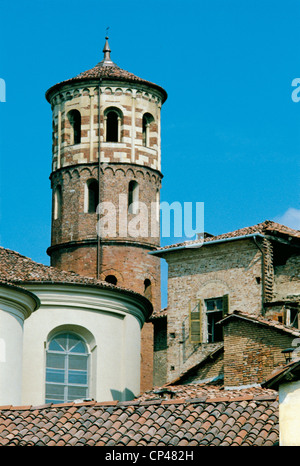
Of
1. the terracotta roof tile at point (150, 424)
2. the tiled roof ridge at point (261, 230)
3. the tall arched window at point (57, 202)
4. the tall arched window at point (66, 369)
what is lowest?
the terracotta roof tile at point (150, 424)

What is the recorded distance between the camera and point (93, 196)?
47.8 metres

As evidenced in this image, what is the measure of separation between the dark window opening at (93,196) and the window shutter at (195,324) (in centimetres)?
1101

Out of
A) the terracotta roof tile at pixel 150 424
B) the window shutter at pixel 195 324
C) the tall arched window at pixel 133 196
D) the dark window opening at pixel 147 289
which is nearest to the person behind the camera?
the terracotta roof tile at pixel 150 424

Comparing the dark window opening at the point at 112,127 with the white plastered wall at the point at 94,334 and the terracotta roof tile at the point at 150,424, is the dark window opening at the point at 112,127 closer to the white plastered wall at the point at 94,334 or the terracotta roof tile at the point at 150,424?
the white plastered wall at the point at 94,334

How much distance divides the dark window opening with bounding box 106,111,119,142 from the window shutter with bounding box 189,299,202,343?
13.0 m

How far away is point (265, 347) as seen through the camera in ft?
102

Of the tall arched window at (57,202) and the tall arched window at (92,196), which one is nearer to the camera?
the tall arched window at (92,196)

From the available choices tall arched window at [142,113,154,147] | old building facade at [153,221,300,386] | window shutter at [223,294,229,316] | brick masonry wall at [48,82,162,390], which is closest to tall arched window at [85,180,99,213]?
brick masonry wall at [48,82,162,390]

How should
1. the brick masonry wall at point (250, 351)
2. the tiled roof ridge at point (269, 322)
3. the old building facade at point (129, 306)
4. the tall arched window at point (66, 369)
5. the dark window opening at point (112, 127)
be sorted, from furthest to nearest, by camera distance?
the dark window opening at point (112, 127) → the tall arched window at point (66, 369) → the brick masonry wall at point (250, 351) → the tiled roof ridge at point (269, 322) → the old building facade at point (129, 306)

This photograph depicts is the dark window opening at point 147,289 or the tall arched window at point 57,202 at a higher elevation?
the tall arched window at point 57,202

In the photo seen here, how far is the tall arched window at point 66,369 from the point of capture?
31.9 meters

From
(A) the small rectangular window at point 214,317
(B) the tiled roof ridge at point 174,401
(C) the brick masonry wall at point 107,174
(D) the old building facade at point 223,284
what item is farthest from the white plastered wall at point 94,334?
(C) the brick masonry wall at point 107,174
